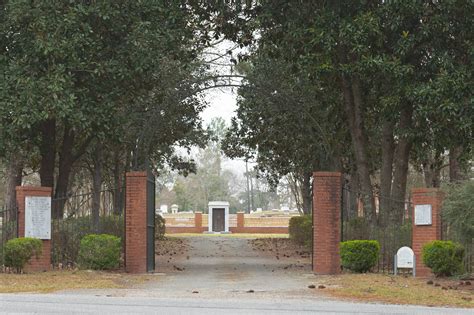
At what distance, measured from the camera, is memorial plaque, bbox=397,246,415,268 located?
21.4 m

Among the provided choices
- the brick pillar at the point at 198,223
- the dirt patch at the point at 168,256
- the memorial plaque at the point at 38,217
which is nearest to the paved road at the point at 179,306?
the memorial plaque at the point at 38,217

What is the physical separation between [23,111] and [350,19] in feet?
29.2

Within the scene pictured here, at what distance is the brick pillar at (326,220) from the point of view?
2325cm

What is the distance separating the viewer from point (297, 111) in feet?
84.3

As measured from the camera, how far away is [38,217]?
72.1ft

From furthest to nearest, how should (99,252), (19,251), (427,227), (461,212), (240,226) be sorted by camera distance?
(240,226)
(99,252)
(427,227)
(19,251)
(461,212)

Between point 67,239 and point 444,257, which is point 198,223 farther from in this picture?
point 444,257

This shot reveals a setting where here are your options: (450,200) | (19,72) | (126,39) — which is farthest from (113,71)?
(450,200)

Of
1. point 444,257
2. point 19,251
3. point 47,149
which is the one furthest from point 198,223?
point 444,257

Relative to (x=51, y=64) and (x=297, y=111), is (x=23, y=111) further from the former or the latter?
(x=297, y=111)

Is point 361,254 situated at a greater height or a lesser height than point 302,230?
lesser

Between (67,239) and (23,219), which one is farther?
(67,239)

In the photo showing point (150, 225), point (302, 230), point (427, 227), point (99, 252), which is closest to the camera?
point (427, 227)

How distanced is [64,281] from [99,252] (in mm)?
3438
